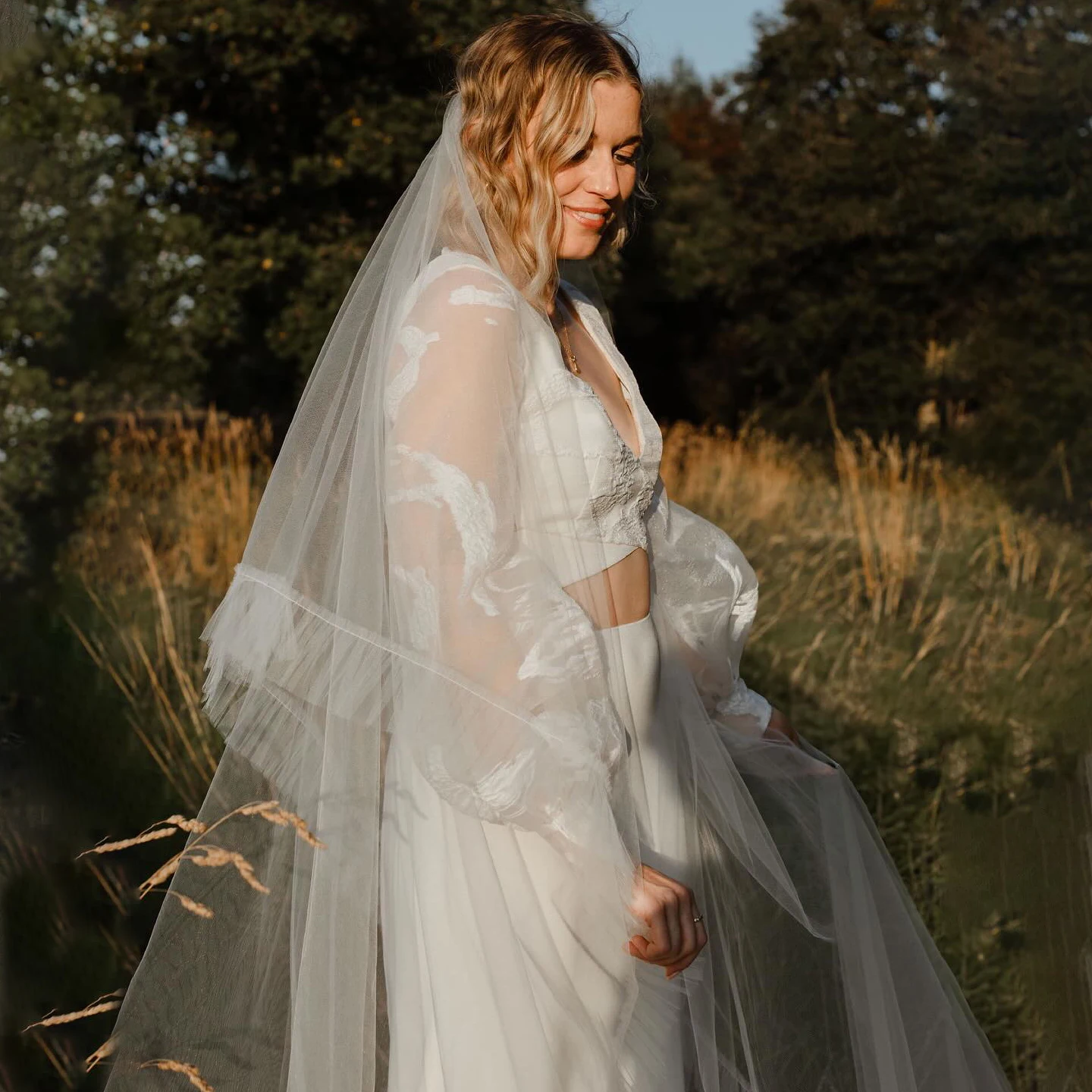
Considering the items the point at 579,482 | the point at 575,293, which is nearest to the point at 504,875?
the point at 579,482

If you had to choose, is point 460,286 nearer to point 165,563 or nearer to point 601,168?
point 601,168

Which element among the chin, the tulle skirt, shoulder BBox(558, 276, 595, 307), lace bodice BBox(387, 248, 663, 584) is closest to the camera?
the tulle skirt

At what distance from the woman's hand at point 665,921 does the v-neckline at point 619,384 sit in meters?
0.63

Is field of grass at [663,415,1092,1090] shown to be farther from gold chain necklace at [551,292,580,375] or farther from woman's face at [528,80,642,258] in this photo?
woman's face at [528,80,642,258]

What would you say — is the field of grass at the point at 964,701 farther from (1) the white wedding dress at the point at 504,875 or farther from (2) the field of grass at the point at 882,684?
(1) the white wedding dress at the point at 504,875

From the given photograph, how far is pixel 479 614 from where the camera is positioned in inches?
63.9

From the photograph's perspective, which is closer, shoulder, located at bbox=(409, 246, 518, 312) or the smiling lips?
shoulder, located at bbox=(409, 246, 518, 312)

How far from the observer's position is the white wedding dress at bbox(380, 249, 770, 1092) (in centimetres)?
161

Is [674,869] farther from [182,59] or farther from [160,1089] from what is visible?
[182,59]

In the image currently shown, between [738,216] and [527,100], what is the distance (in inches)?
560

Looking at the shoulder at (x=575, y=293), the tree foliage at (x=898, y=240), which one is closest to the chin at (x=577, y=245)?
the shoulder at (x=575, y=293)

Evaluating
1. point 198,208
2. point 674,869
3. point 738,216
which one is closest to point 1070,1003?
point 674,869

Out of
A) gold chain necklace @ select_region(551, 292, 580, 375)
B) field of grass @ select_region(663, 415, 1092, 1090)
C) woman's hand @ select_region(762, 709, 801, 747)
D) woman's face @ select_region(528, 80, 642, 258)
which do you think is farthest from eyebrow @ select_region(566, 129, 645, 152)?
field of grass @ select_region(663, 415, 1092, 1090)

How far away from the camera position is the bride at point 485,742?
5.30ft
